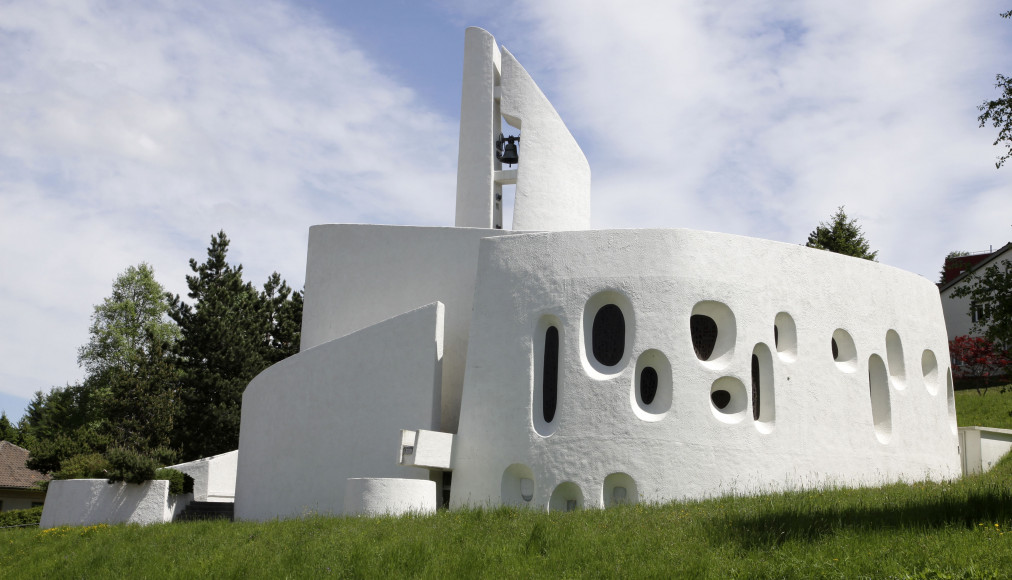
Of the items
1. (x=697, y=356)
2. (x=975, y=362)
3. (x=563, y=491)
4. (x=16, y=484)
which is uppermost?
(x=975, y=362)

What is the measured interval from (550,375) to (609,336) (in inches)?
51.7

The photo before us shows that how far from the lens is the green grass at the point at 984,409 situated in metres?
25.5

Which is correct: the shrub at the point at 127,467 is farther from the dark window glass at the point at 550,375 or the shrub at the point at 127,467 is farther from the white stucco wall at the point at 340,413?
the dark window glass at the point at 550,375

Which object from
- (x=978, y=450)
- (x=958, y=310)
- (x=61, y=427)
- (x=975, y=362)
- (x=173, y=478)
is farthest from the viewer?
(x=61, y=427)

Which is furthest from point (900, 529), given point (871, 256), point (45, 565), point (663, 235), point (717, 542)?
point (871, 256)

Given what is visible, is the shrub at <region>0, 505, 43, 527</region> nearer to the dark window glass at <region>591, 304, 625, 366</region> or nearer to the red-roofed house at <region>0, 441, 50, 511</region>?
the red-roofed house at <region>0, 441, 50, 511</region>

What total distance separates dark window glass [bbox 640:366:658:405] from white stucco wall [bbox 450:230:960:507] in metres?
0.23

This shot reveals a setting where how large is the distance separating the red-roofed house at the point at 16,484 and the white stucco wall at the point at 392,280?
1882 centimetres

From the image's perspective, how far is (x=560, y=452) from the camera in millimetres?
15109

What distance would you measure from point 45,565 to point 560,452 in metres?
8.45

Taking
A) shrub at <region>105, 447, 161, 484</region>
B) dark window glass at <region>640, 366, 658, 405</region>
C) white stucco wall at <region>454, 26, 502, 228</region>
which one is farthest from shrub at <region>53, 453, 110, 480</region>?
dark window glass at <region>640, 366, 658, 405</region>

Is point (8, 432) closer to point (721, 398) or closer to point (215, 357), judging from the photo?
point (215, 357)

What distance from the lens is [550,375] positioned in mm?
16188

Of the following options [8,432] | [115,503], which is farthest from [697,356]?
[8,432]
